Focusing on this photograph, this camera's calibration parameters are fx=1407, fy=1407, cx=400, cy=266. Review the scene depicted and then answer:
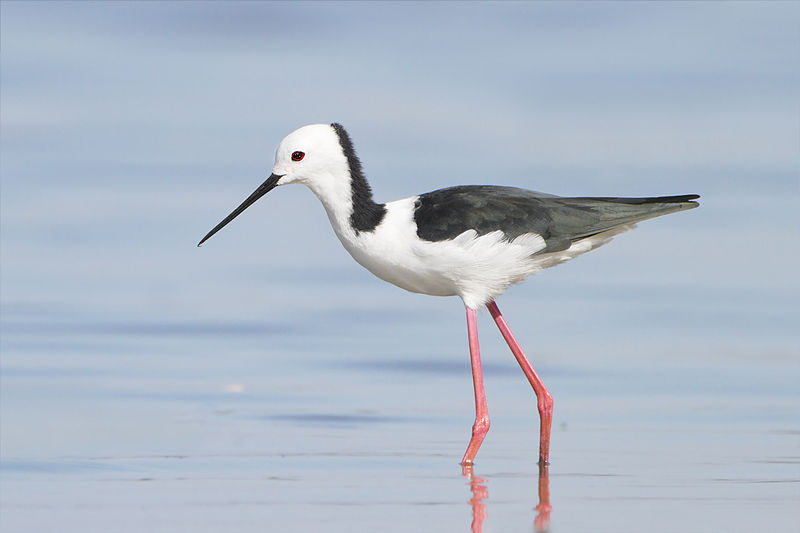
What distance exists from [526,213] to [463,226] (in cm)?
55

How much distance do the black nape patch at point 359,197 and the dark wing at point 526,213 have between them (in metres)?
0.33

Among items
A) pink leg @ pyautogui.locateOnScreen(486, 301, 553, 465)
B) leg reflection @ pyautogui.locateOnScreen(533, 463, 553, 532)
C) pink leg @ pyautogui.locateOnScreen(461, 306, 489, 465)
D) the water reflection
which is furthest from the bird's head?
leg reflection @ pyautogui.locateOnScreen(533, 463, 553, 532)

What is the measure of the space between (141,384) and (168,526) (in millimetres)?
5989

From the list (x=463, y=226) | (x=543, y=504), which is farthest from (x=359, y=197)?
(x=543, y=504)

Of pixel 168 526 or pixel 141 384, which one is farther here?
pixel 141 384

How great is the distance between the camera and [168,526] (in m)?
8.20

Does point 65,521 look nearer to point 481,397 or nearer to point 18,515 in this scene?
point 18,515

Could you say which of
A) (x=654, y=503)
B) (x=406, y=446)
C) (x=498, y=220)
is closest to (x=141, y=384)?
(x=406, y=446)

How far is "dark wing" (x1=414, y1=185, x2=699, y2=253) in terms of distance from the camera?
424 inches

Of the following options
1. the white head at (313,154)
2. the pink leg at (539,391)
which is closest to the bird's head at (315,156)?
the white head at (313,154)

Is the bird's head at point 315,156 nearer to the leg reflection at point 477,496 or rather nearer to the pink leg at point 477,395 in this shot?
the pink leg at point 477,395

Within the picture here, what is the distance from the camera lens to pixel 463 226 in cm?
1076

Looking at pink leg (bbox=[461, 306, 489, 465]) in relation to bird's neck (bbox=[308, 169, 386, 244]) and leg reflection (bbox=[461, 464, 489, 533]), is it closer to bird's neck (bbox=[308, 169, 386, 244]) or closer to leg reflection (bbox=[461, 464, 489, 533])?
leg reflection (bbox=[461, 464, 489, 533])

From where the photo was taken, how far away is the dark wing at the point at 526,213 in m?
10.8
